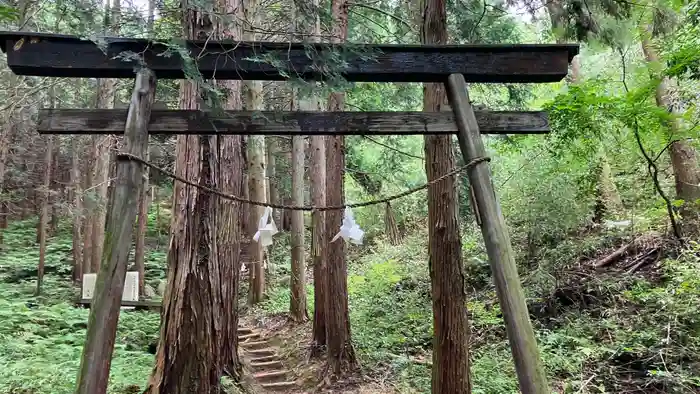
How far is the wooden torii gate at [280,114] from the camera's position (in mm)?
2662

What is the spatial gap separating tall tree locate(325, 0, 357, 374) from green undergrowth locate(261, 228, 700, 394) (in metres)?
0.54

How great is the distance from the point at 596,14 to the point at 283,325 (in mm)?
8390

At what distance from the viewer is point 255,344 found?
A: 975 cm

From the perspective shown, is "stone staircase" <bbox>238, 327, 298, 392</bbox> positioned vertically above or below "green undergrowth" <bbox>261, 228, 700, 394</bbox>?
below

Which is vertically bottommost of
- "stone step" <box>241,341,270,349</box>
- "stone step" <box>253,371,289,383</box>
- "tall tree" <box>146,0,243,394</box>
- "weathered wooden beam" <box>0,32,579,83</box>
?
"stone step" <box>253,371,289,383</box>

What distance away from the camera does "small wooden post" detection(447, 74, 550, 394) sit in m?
2.64

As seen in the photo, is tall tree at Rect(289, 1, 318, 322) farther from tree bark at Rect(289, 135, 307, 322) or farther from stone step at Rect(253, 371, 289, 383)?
stone step at Rect(253, 371, 289, 383)

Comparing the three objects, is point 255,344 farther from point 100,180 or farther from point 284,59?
point 284,59

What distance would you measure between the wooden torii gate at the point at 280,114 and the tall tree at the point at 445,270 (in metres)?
1.73

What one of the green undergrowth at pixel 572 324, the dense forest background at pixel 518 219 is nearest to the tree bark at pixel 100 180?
the dense forest background at pixel 518 219

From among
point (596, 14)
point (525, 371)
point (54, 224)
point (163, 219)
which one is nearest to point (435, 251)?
point (525, 371)

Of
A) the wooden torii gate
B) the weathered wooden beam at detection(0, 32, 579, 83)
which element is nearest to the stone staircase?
the wooden torii gate

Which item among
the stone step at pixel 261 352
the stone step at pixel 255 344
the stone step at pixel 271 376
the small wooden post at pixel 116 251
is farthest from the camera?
the stone step at pixel 255 344

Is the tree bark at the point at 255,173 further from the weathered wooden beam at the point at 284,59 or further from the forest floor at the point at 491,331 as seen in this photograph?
the weathered wooden beam at the point at 284,59
